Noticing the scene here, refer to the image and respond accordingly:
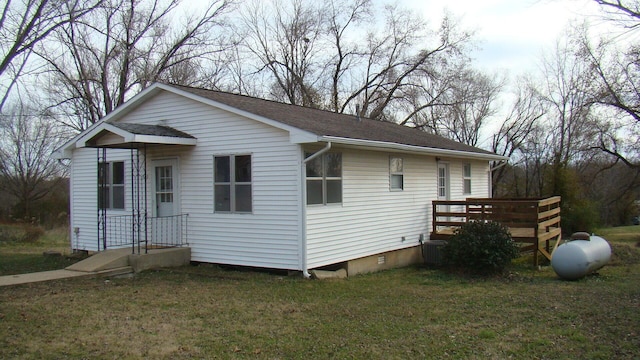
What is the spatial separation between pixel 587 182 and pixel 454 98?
858 centimetres

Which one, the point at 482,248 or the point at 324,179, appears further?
the point at 482,248

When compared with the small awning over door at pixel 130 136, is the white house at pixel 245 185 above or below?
below

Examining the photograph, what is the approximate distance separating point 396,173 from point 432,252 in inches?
88.4

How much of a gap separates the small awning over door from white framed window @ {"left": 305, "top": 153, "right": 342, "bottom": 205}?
2829mm

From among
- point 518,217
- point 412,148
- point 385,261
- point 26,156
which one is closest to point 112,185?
point 385,261

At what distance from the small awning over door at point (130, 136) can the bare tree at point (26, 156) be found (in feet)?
69.0

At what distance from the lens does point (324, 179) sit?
11.0 meters

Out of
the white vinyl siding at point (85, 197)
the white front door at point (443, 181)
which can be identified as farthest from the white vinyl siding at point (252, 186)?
the white front door at point (443, 181)

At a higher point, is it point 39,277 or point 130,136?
point 130,136

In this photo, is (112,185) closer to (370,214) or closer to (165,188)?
(165,188)

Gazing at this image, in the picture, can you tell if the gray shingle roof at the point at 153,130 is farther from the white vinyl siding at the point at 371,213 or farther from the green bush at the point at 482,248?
the green bush at the point at 482,248

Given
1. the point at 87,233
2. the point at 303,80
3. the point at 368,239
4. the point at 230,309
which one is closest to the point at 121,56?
the point at 303,80

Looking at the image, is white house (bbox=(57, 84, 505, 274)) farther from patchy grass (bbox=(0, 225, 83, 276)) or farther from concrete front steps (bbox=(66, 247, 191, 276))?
patchy grass (bbox=(0, 225, 83, 276))

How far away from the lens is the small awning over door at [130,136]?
35.1 ft
